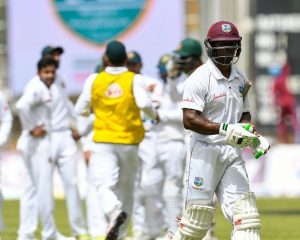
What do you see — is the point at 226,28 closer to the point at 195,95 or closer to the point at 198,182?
the point at 195,95

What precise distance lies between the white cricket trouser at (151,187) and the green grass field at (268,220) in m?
0.77

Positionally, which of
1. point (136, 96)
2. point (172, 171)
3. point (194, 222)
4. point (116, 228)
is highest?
point (136, 96)

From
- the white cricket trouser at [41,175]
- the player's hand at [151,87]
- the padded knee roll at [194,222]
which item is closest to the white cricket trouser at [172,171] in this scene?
the player's hand at [151,87]

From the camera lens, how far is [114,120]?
1321 centimetres

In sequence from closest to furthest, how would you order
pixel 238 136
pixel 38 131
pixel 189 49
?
pixel 238 136 → pixel 189 49 → pixel 38 131

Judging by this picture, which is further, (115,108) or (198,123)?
(115,108)

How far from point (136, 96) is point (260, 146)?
283 centimetres

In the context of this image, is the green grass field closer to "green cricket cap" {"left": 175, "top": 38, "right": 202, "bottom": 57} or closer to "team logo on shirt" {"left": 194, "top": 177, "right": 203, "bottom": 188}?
"green cricket cap" {"left": 175, "top": 38, "right": 202, "bottom": 57}

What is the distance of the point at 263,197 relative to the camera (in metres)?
24.7

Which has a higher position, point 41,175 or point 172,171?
point 41,175

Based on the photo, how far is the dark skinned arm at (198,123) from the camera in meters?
10.5

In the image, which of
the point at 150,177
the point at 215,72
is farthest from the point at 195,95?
the point at 150,177

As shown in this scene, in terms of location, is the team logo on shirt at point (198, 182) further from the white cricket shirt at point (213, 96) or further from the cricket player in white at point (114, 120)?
the cricket player in white at point (114, 120)

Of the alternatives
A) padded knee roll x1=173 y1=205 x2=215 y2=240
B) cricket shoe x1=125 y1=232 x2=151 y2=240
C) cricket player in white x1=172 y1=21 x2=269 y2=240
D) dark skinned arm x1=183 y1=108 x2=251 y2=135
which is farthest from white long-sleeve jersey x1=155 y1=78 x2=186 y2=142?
padded knee roll x1=173 y1=205 x2=215 y2=240
